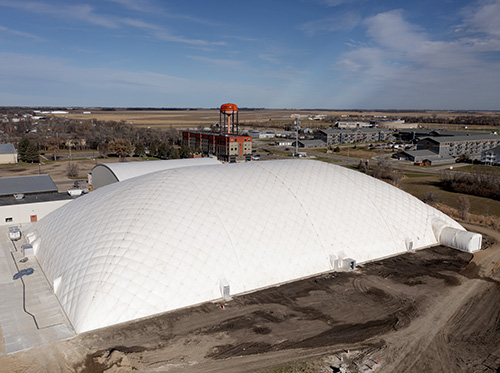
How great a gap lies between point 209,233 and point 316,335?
10199mm

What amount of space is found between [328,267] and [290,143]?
107057 millimetres

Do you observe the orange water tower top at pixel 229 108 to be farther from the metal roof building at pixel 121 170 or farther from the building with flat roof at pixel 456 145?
the building with flat roof at pixel 456 145

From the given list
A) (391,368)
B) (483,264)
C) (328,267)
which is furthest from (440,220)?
(391,368)

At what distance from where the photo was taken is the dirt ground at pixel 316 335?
62.1 ft

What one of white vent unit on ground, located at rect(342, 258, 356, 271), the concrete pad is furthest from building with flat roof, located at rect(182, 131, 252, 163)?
the concrete pad

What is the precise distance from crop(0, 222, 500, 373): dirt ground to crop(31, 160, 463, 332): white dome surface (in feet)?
4.78

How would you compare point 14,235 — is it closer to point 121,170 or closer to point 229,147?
point 121,170

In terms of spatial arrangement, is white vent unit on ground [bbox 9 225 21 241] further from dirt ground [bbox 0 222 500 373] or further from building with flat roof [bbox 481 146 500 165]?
building with flat roof [bbox 481 146 500 165]

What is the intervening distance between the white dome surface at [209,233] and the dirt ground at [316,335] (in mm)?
1457

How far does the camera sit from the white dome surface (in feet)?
76.5

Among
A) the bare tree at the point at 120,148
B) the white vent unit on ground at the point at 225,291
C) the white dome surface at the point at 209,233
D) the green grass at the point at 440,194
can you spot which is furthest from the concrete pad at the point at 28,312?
the bare tree at the point at 120,148

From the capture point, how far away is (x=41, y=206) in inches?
1690

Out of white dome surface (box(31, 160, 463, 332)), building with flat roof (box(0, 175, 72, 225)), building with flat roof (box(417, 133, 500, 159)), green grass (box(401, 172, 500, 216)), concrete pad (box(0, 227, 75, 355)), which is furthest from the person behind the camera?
building with flat roof (box(417, 133, 500, 159))

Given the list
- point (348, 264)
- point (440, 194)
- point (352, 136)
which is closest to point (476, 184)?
point (440, 194)
